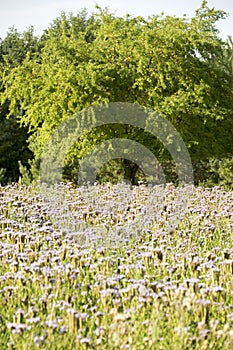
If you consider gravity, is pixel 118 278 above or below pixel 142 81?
below

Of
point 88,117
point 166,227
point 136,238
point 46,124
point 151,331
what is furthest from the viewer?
point 46,124

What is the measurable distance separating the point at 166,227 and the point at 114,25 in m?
9.16

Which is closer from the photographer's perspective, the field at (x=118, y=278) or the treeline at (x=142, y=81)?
the field at (x=118, y=278)

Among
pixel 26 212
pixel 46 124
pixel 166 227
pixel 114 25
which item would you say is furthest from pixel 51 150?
pixel 166 227

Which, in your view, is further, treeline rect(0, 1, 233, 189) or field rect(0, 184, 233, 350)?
treeline rect(0, 1, 233, 189)

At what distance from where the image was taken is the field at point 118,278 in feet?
12.2

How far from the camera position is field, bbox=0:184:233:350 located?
373cm

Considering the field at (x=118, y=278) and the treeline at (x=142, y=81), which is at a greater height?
the treeline at (x=142, y=81)

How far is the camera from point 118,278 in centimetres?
457

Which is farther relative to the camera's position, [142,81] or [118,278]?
A: [142,81]

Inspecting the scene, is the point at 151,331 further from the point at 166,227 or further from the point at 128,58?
the point at 128,58

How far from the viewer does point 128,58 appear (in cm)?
1372

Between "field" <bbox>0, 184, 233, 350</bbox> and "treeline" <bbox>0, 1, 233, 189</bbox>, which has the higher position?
"treeline" <bbox>0, 1, 233, 189</bbox>

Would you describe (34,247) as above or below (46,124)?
below
